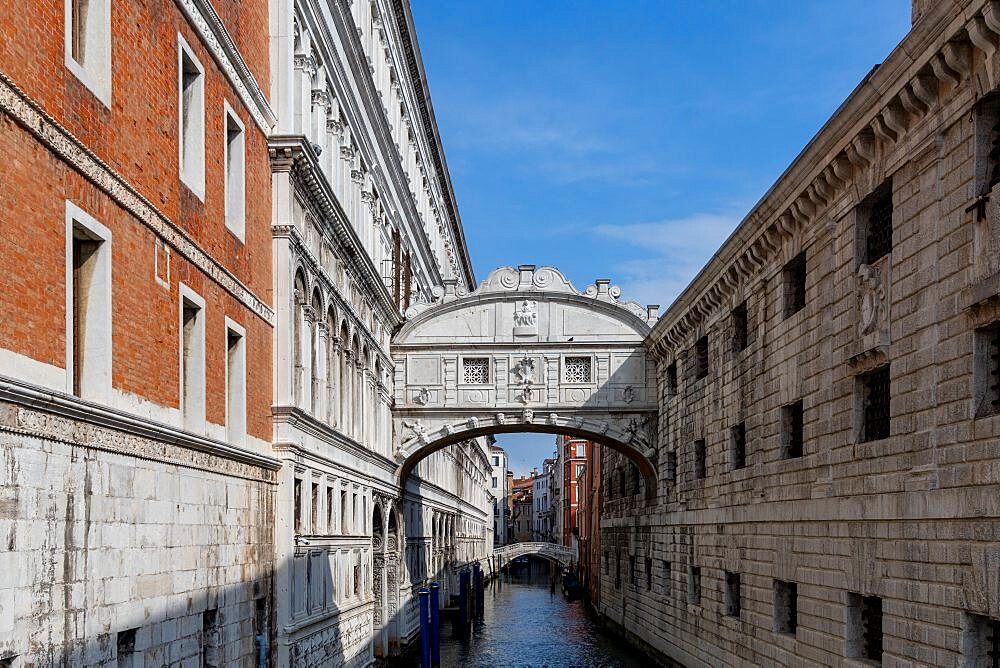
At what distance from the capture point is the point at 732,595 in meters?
20.0

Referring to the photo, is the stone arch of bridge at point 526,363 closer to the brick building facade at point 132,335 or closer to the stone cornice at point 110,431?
the brick building facade at point 132,335

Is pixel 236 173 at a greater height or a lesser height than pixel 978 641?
greater

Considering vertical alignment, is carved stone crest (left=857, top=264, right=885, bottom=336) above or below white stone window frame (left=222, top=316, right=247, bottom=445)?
above

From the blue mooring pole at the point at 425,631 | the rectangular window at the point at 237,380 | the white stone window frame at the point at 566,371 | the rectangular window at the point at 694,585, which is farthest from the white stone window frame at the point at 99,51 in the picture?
the white stone window frame at the point at 566,371

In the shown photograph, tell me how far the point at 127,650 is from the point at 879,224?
8925 mm

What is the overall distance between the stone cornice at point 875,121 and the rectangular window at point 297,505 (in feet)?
24.7

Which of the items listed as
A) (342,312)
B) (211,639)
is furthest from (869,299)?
(342,312)

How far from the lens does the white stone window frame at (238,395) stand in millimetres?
14484

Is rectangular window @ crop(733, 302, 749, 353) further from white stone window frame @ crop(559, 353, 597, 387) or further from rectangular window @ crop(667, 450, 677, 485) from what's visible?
white stone window frame @ crop(559, 353, 597, 387)

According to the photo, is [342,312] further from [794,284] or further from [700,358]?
[794,284]

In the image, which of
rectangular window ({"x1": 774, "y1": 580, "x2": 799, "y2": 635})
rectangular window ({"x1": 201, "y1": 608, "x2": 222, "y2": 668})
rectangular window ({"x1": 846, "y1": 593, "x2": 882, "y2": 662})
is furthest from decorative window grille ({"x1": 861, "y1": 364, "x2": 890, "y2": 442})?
rectangular window ({"x1": 201, "y1": 608, "x2": 222, "y2": 668})

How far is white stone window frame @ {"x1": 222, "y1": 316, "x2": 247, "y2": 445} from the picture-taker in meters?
14.5

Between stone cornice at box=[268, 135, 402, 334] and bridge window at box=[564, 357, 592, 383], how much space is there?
5.38m

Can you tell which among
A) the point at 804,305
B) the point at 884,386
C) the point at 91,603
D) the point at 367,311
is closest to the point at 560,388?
the point at 367,311
